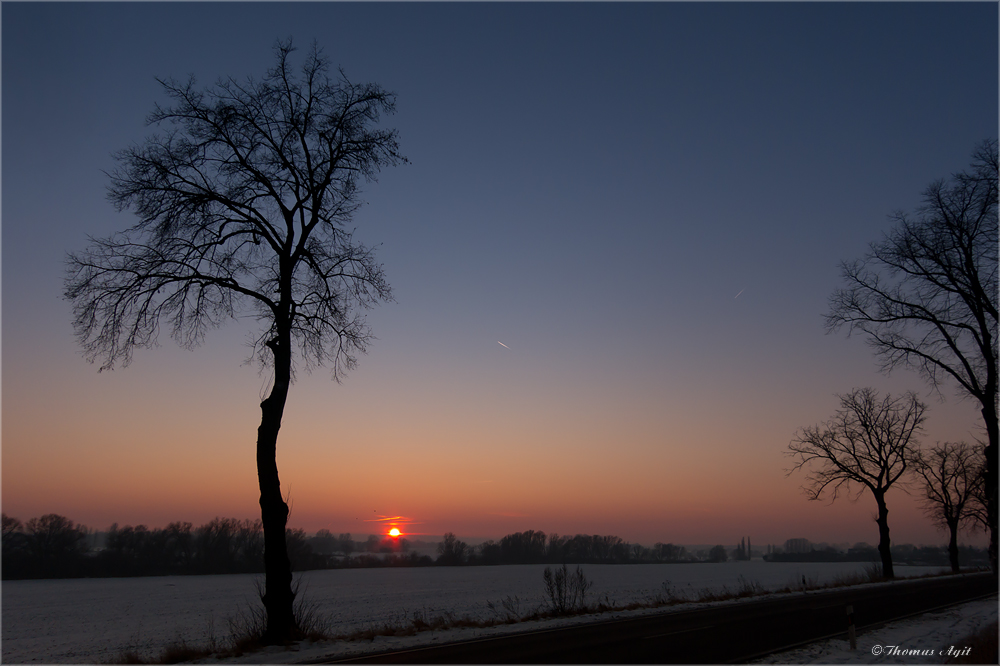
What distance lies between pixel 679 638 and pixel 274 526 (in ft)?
36.0

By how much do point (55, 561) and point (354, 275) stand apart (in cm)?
10725

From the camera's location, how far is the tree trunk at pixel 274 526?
13995 millimetres

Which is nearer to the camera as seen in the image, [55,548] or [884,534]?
[884,534]

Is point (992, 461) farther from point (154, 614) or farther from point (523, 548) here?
point (523, 548)

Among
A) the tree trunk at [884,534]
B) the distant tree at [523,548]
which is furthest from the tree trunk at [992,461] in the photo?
the distant tree at [523,548]

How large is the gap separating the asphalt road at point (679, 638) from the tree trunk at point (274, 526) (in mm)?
2595

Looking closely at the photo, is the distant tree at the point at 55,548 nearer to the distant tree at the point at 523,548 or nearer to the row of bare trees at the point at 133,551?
the row of bare trees at the point at 133,551

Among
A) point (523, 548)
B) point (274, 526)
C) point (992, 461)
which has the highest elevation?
point (992, 461)

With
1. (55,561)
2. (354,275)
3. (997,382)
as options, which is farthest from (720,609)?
(55,561)

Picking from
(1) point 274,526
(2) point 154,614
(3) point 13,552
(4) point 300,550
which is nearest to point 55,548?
(3) point 13,552

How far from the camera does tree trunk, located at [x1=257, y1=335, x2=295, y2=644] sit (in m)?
14.0

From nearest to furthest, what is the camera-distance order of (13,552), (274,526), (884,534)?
(274,526) < (884,534) < (13,552)

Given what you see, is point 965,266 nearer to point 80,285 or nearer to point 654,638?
point 654,638

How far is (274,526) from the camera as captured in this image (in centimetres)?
1430
